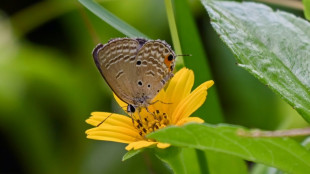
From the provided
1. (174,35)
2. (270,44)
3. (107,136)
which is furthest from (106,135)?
(270,44)

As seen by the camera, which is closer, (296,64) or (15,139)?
(296,64)

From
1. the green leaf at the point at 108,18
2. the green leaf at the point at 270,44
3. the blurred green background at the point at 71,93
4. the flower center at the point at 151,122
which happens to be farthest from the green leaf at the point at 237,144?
the blurred green background at the point at 71,93

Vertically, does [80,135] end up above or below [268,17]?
below

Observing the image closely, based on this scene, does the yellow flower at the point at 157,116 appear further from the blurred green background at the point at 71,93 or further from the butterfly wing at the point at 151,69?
the blurred green background at the point at 71,93

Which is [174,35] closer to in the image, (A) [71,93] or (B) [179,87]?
(B) [179,87]

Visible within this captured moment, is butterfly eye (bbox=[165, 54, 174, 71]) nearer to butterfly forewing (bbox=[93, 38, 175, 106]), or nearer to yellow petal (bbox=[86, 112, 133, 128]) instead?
butterfly forewing (bbox=[93, 38, 175, 106])

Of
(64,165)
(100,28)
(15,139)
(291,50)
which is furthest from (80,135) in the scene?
(291,50)

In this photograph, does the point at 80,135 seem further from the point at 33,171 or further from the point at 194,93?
the point at 194,93
